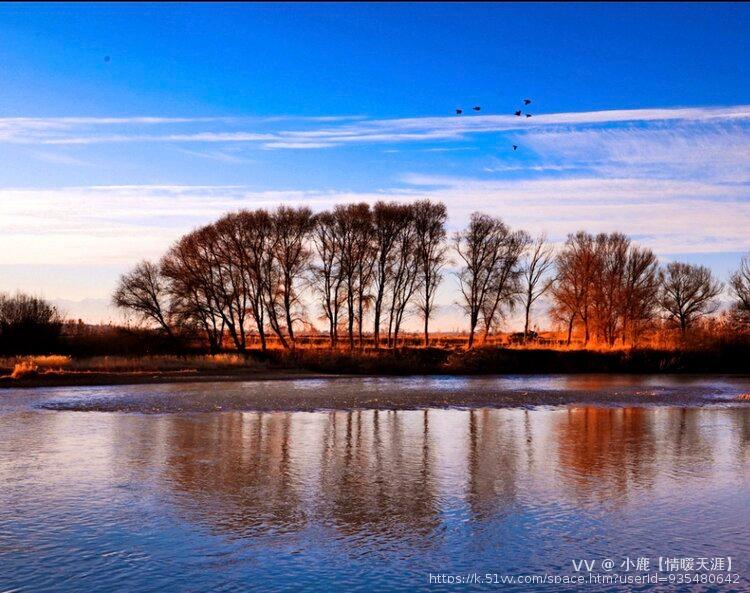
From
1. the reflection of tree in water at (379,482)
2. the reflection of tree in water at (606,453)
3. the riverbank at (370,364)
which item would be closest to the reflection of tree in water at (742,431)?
the reflection of tree in water at (606,453)

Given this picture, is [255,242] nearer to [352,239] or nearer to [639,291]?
[352,239]

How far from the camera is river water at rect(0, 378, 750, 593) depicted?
855 cm

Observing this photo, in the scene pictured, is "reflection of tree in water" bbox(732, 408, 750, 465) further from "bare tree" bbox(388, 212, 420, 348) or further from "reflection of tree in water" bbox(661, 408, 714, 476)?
"bare tree" bbox(388, 212, 420, 348)

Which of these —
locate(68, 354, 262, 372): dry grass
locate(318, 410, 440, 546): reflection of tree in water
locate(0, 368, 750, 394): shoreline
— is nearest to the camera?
locate(318, 410, 440, 546): reflection of tree in water

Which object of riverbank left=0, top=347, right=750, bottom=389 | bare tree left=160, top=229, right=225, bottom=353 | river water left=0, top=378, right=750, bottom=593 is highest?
bare tree left=160, top=229, right=225, bottom=353

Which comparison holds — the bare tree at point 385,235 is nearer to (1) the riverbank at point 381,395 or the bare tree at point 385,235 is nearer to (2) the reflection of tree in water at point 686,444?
(1) the riverbank at point 381,395

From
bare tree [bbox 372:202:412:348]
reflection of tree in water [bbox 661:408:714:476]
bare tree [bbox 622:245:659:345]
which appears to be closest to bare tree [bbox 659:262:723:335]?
bare tree [bbox 622:245:659:345]

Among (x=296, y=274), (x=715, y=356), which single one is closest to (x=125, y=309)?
(x=296, y=274)

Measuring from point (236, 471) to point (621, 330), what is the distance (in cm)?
6061

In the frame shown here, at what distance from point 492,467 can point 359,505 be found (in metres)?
3.82

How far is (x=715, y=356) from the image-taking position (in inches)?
2190

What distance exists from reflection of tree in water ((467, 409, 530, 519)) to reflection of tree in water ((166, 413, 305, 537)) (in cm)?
274

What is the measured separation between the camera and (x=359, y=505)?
11445 millimetres

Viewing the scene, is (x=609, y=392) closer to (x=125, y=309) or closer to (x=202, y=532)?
(x=202, y=532)
